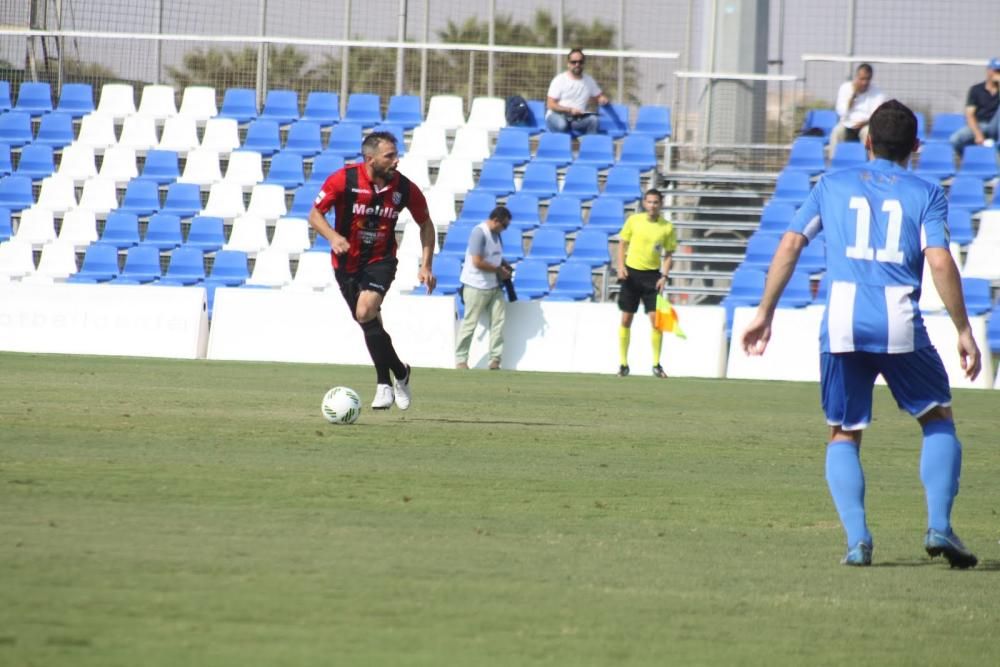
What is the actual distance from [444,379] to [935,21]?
563 inches

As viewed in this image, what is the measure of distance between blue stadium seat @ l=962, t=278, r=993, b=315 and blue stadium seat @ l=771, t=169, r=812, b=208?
137 inches

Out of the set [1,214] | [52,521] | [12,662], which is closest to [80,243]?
[1,214]

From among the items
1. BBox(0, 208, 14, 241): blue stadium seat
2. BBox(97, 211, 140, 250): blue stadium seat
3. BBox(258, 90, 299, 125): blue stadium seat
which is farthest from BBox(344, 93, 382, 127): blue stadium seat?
BBox(0, 208, 14, 241): blue stadium seat

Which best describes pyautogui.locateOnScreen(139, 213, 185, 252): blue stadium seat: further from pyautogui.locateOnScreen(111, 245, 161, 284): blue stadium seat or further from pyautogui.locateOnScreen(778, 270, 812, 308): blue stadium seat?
pyautogui.locateOnScreen(778, 270, 812, 308): blue stadium seat

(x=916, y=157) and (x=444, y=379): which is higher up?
(x=916, y=157)

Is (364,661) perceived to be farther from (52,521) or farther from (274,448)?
(274,448)

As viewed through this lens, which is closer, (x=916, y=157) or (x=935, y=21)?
(x=916, y=157)

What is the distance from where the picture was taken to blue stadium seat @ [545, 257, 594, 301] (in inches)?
944

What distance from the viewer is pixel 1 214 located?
26359 mm

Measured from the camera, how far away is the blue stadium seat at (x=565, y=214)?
2520 cm

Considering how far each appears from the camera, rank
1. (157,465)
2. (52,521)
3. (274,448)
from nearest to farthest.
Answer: (52,521)
(157,465)
(274,448)

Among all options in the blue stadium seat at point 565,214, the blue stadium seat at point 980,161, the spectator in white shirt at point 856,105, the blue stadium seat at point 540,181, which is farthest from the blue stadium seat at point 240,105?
the blue stadium seat at point 980,161

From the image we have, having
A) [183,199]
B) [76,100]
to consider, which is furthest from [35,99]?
[183,199]

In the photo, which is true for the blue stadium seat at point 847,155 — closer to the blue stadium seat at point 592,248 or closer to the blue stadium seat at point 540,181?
the blue stadium seat at point 592,248
